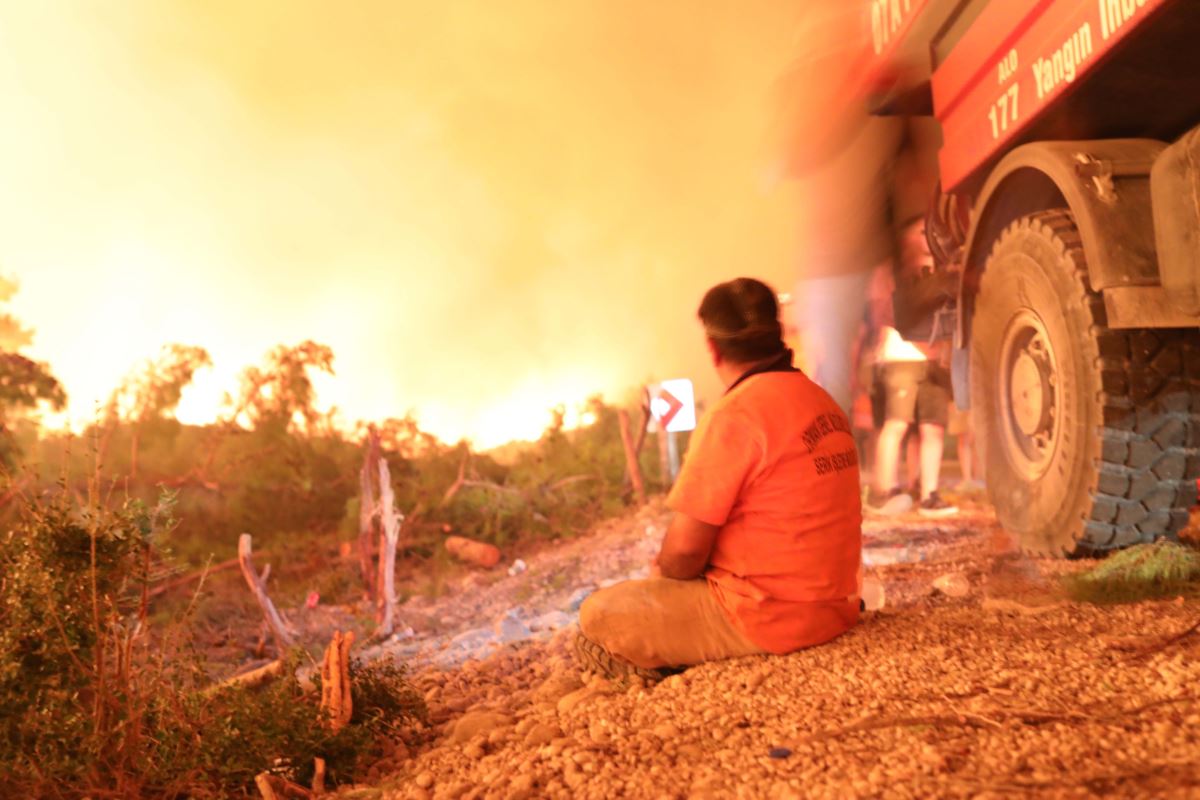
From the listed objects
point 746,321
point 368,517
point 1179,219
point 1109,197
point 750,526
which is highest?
point 1109,197

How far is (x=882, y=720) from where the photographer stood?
214 centimetres

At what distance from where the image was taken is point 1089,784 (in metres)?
1.70

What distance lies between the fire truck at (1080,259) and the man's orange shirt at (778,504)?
1.30 metres

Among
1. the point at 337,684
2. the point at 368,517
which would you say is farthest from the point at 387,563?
the point at 337,684

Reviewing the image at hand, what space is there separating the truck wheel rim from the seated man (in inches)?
62.0

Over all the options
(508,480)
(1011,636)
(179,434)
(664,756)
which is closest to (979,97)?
(1011,636)

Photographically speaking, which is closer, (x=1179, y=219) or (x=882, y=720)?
(x=882, y=720)

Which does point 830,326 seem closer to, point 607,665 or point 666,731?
point 607,665

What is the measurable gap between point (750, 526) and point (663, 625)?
451 millimetres

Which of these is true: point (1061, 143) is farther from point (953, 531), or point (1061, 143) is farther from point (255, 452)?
point (255, 452)

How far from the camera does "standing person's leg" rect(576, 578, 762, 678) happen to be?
2865 millimetres

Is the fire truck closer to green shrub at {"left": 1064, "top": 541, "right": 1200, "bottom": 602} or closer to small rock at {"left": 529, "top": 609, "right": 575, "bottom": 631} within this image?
green shrub at {"left": 1064, "top": 541, "right": 1200, "bottom": 602}

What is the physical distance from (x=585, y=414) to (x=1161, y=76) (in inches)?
307

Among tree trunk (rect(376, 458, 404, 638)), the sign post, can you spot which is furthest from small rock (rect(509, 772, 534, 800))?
the sign post
